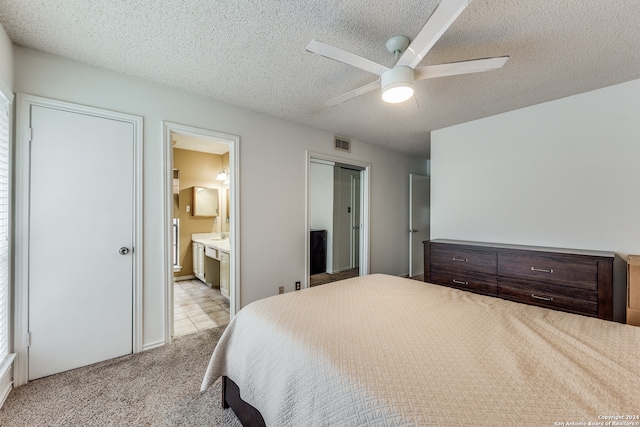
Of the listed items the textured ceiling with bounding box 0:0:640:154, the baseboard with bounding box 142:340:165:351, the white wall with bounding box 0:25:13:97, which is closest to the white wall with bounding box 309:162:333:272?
the textured ceiling with bounding box 0:0:640:154

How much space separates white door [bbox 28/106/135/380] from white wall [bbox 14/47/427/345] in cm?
15

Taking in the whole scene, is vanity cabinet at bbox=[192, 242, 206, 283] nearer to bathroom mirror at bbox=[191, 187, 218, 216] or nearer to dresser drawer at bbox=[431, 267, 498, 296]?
bathroom mirror at bbox=[191, 187, 218, 216]

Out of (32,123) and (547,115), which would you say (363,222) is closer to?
(547,115)

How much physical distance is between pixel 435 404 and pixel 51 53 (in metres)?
3.18

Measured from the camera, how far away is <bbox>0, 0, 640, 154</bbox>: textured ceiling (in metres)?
1.48

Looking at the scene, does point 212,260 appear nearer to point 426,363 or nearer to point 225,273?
point 225,273

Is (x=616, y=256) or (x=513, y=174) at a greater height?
(x=513, y=174)

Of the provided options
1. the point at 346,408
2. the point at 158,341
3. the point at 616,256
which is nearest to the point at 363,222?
the point at 616,256

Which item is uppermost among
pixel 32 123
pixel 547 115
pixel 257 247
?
pixel 547 115

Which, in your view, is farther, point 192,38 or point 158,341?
point 158,341

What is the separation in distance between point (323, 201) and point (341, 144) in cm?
142

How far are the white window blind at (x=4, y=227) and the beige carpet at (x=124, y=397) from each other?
1.25 feet

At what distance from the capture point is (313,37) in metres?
1.72

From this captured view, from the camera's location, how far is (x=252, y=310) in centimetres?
154
